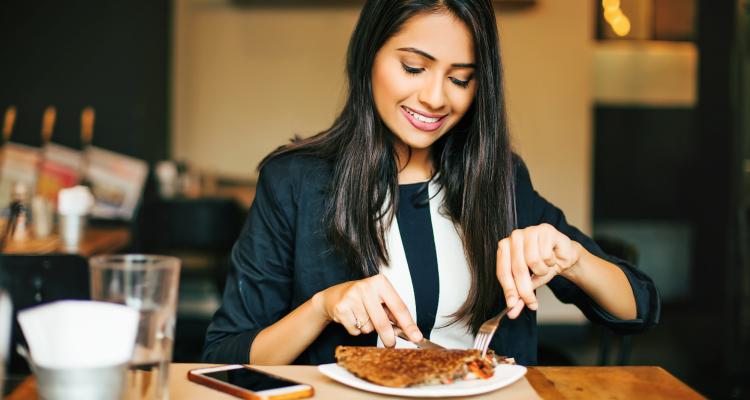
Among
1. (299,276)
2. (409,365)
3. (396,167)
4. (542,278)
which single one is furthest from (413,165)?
(409,365)

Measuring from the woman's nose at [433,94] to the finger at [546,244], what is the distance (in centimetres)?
34

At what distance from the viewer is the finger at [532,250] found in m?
1.27

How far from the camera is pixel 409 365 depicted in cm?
107

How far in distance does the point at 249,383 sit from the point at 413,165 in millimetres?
840

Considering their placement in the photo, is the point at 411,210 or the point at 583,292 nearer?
the point at 583,292

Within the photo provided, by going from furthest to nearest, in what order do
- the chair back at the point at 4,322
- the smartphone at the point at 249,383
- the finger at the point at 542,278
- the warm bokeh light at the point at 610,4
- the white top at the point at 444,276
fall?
the warm bokeh light at the point at 610,4 < the white top at the point at 444,276 < the finger at the point at 542,278 < the smartphone at the point at 249,383 < the chair back at the point at 4,322

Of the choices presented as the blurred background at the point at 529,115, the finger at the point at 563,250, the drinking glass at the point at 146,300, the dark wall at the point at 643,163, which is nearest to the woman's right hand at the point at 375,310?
the finger at the point at 563,250

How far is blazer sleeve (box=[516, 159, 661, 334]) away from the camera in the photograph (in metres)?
1.54

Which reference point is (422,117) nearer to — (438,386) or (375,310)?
(375,310)

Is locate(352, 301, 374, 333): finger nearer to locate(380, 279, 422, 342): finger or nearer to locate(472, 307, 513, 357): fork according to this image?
locate(380, 279, 422, 342): finger

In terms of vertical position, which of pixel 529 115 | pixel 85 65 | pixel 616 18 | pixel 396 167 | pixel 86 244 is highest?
pixel 616 18

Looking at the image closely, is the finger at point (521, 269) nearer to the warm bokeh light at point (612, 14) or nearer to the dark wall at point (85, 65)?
the dark wall at point (85, 65)

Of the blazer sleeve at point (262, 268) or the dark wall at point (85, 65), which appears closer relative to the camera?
the blazer sleeve at point (262, 268)

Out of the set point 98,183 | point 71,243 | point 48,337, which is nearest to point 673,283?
point 98,183
